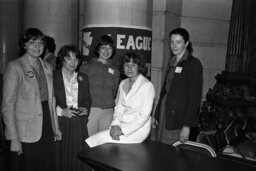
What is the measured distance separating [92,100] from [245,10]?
3.30 m

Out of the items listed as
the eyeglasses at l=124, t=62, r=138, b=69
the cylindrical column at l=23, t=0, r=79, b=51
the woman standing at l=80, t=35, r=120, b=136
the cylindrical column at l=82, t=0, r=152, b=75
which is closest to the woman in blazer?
the woman standing at l=80, t=35, r=120, b=136

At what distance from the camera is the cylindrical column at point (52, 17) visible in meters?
4.46

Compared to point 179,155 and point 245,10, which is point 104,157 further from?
point 245,10

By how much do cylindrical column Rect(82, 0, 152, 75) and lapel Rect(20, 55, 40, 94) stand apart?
3.71ft

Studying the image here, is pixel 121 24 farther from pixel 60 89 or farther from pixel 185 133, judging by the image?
pixel 185 133

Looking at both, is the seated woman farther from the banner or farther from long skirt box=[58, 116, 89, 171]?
the banner

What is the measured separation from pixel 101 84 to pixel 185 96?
0.91 metres

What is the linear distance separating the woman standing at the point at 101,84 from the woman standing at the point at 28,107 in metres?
0.56

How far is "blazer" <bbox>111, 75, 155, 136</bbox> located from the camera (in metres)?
2.49

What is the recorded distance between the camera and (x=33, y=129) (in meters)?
2.36

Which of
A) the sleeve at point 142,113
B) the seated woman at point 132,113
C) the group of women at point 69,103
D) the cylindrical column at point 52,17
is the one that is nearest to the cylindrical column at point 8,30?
the cylindrical column at point 52,17

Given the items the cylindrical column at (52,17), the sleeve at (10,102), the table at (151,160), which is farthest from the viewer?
the cylindrical column at (52,17)

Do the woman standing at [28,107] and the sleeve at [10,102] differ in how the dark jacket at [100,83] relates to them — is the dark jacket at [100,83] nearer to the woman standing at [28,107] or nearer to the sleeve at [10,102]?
the woman standing at [28,107]

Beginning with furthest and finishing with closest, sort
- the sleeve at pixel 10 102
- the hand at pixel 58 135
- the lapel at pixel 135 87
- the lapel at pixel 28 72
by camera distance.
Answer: the hand at pixel 58 135 → the lapel at pixel 135 87 → the lapel at pixel 28 72 → the sleeve at pixel 10 102
